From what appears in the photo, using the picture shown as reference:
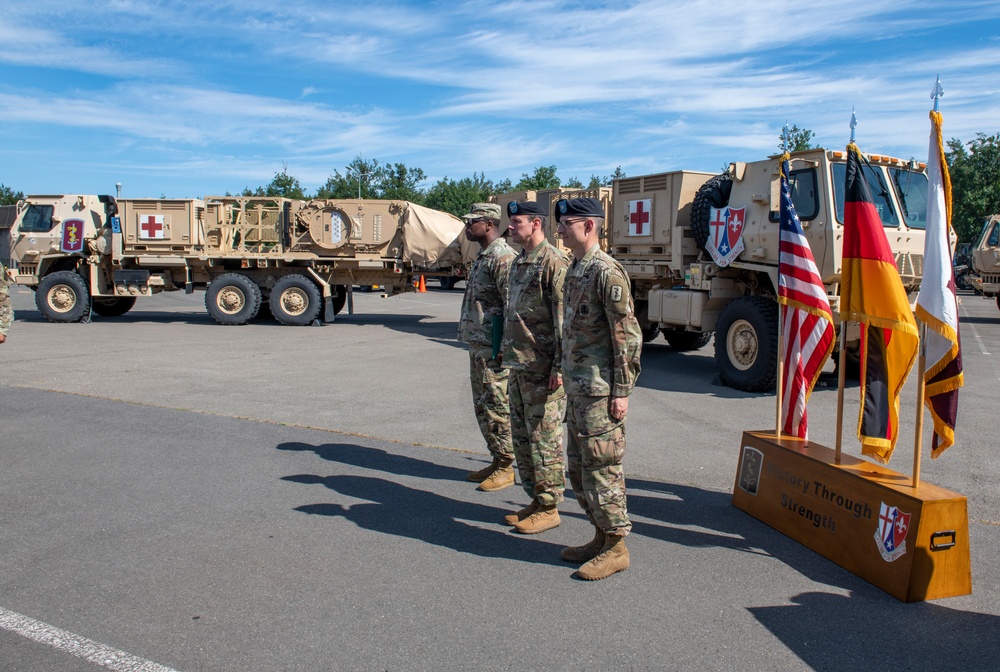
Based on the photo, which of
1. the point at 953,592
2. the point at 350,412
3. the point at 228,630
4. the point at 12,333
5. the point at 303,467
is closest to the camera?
the point at 228,630

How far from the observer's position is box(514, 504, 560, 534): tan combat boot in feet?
15.1

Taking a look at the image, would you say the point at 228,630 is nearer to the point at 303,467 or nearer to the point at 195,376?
the point at 303,467

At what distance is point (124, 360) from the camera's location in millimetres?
11438

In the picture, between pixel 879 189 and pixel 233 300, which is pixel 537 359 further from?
pixel 233 300

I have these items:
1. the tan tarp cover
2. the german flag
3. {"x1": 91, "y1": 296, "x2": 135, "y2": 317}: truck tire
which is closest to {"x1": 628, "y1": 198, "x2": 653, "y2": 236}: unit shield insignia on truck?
the tan tarp cover

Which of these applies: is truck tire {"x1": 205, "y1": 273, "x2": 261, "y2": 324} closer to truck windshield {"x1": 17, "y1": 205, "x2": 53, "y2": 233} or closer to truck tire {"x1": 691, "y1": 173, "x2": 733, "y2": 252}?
truck windshield {"x1": 17, "y1": 205, "x2": 53, "y2": 233}

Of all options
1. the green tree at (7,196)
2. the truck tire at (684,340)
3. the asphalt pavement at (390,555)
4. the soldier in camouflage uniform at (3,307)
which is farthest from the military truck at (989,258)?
the green tree at (7,196)

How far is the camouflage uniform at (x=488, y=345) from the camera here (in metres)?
5.40

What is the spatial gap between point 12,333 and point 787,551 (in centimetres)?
1518

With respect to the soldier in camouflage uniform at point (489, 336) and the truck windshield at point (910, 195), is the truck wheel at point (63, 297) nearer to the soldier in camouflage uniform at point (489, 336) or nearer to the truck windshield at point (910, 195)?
the soldier in camouflage uniform at point (489, 336)

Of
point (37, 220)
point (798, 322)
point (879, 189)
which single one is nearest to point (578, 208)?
point (798, 322)

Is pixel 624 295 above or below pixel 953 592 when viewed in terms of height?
above

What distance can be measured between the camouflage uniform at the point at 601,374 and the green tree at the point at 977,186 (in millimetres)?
43048

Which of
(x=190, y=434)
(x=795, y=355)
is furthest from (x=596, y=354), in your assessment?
(x=190, y=434)
